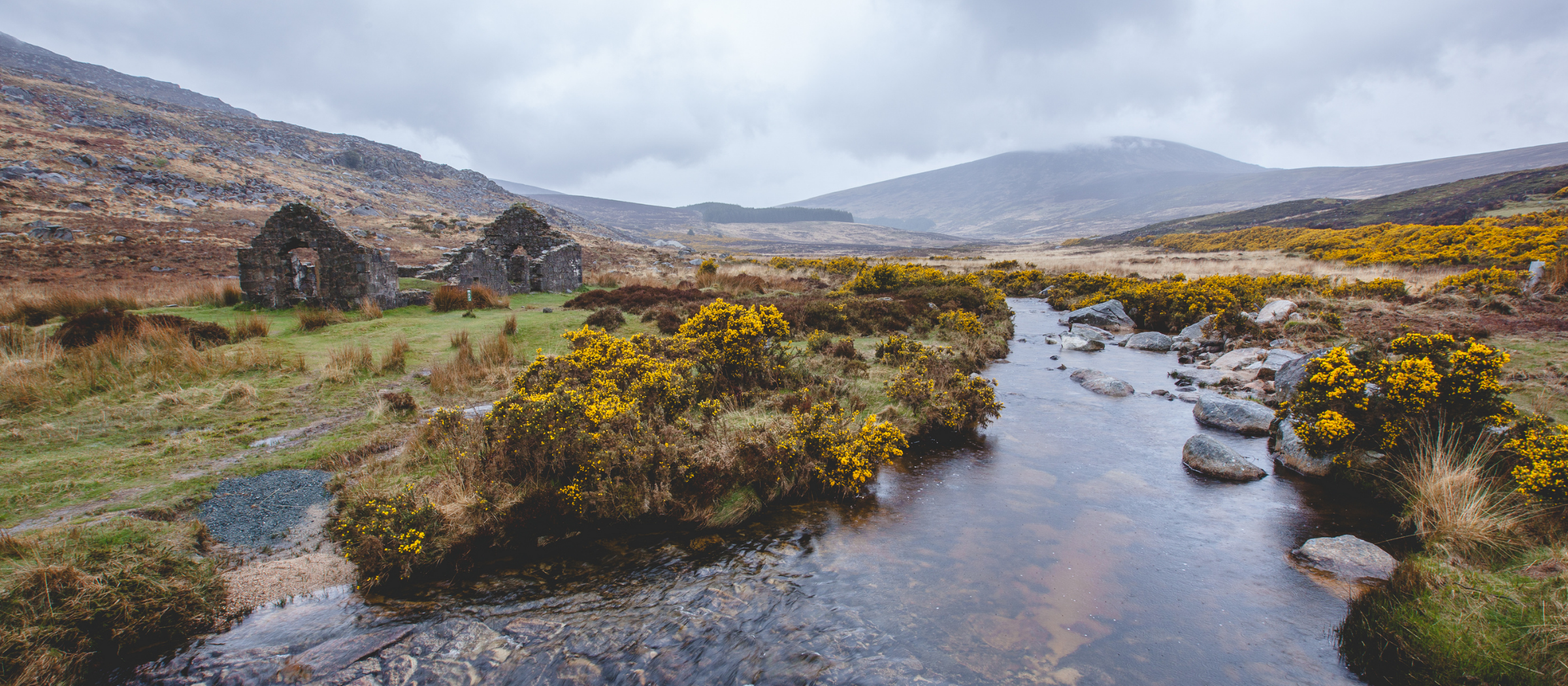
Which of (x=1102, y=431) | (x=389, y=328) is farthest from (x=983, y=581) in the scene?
(x=389, y=328)

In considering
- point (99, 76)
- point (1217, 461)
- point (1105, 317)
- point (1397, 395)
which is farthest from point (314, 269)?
point (99, 76)

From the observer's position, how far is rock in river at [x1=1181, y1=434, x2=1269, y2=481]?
24.2 feet

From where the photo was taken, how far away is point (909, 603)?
479cm

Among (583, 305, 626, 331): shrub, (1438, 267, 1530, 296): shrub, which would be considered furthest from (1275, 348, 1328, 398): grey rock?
(583, 305, 626, 331): shrub

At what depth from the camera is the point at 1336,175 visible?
19100cm

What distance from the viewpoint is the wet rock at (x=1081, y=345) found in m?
15.4

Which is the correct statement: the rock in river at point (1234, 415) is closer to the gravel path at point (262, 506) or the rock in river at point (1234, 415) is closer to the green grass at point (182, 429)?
the green grass at point (182, 429)

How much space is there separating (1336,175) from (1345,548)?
270192 mm

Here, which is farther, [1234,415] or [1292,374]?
[1292,374]

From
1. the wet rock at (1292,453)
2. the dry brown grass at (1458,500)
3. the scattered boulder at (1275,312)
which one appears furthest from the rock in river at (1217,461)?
the scattered boulder at (1275,312)

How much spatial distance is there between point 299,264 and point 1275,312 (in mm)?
28008

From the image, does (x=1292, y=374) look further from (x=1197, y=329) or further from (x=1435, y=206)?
(x=1435, y=206)

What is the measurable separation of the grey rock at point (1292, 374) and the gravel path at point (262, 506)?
1355 cm

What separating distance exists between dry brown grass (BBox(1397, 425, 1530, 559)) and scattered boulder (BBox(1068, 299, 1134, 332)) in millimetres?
12874
